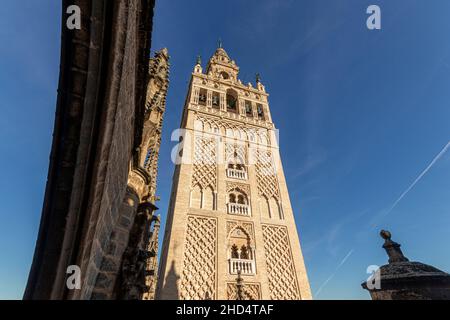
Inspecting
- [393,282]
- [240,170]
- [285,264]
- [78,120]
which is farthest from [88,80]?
[240,170]

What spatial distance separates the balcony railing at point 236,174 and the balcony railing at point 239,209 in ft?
4.99

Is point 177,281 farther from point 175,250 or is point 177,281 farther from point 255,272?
point 255,272

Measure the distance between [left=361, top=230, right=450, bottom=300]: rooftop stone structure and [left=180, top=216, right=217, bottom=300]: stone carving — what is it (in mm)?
5328

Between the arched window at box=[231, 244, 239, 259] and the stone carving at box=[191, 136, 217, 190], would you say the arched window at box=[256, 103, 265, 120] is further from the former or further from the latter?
the arched window at box=[231, 244, 239, 259]

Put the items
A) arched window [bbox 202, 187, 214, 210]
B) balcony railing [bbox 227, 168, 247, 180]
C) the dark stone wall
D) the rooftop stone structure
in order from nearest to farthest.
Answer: the dark stone wall → the rooftop stone structure → arched window [bbox 202, 187, 214, 210] → balcony railing [bbox 227, 168, 247, 180]

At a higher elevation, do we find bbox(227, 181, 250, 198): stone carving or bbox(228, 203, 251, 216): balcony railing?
bbox(227, 181, 250, 198): stone carving

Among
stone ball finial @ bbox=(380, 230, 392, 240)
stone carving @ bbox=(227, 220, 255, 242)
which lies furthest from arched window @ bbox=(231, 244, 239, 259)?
stone ball finial @ bbox=(380, 230, 392, 240)

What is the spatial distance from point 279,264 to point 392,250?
5675mm

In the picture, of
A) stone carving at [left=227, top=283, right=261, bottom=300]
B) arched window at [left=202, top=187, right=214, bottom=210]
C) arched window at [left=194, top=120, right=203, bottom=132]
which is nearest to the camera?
stone carving at [left=227, top=283, right=261, bottom=300]

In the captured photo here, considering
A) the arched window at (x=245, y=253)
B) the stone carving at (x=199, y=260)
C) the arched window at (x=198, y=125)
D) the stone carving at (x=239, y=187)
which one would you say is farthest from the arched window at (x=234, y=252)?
the arched window at (x=198, y=125)

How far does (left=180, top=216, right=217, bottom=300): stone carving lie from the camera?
6.73 m

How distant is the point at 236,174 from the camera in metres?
10.5

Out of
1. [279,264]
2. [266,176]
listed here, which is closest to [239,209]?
[279,264]
